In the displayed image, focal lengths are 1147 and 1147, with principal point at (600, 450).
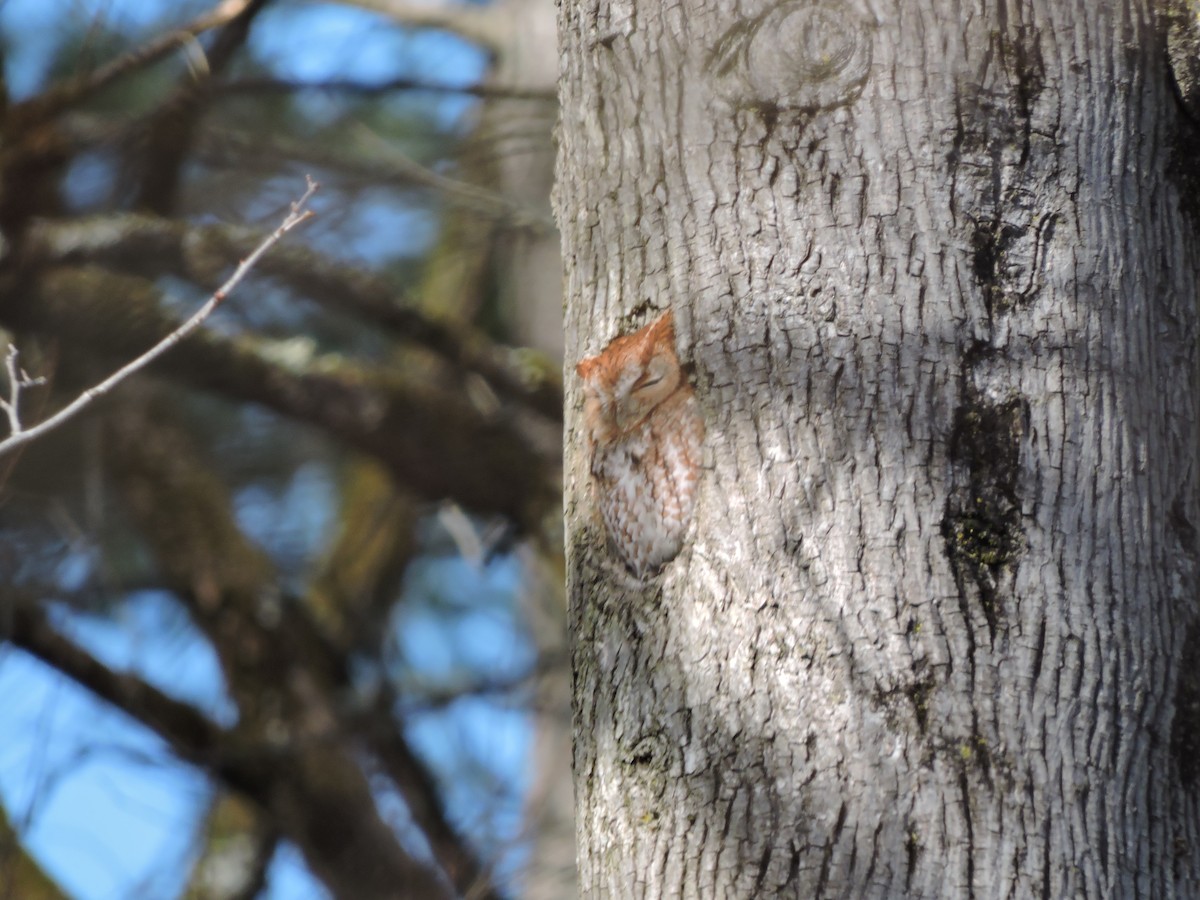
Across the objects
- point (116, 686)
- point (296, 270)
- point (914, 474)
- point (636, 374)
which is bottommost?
point (116, 686)

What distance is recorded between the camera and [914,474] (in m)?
1.11

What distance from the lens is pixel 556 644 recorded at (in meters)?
4.45

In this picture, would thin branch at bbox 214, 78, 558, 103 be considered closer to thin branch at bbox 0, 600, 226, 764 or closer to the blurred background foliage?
the blurred background foliage

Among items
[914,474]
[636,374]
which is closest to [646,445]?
[636,374]

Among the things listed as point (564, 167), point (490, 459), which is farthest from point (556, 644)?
point (564, 167)

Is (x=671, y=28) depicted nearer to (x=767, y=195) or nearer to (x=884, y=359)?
(x=767, y=195)

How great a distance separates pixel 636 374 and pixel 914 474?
33cm

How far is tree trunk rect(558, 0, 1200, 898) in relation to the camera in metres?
1.06

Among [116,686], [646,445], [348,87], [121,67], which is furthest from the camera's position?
[116,686]

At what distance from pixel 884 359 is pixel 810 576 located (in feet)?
0.75

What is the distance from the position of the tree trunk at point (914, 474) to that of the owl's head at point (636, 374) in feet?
0.08

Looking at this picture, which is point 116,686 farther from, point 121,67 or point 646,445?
point 646,445

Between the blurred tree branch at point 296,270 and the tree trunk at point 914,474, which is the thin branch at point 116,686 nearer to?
the blurred tree branch at point 296,270

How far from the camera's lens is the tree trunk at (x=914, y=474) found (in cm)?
106
